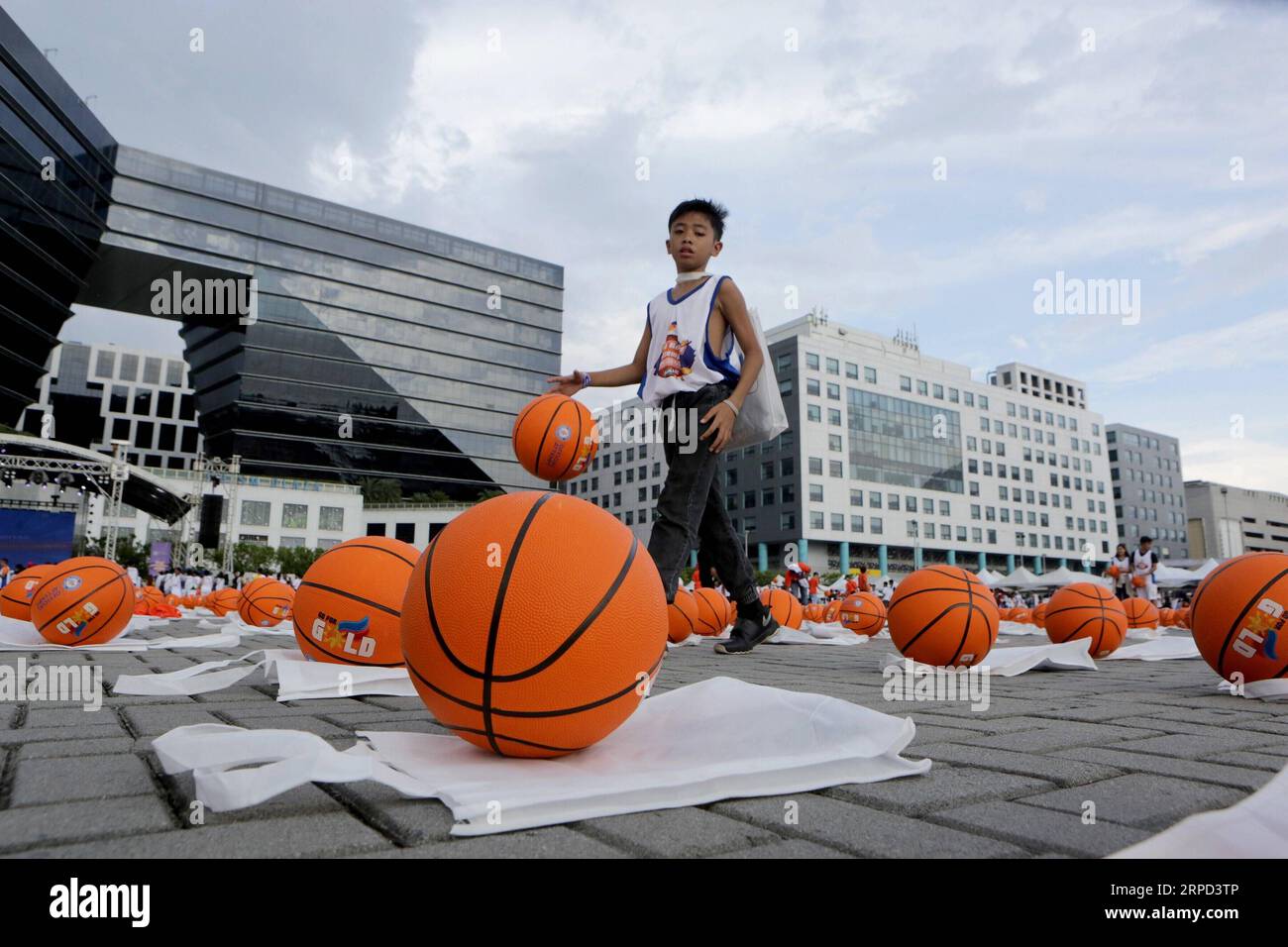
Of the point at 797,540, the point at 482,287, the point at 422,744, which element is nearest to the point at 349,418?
the point at 482,287

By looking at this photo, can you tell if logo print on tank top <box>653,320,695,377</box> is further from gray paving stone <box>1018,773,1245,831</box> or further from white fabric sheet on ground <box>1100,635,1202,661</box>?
white fabric sheet on ground <box>1100,635,1202,661</box>

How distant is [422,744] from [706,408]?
341 cm

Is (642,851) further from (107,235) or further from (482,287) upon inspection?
(482,287)

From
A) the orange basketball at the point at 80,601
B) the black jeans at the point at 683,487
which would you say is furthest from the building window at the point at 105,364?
the black jeans at the point at 683,487

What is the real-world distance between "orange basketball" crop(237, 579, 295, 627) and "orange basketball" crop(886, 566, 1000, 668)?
7847mm

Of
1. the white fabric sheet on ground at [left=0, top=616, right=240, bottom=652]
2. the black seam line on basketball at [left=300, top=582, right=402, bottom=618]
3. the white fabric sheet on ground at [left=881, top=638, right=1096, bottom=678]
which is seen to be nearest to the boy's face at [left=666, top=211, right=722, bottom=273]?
the black seam line on basketball at [left=300, top=582, right=402, bottom=618]

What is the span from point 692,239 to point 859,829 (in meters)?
4.20

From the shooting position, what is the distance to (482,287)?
283 feet

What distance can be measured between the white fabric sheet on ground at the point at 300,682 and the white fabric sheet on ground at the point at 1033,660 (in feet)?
11.7

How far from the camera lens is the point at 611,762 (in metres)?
2.43

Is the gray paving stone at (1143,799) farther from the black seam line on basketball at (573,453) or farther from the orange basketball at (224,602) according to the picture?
the orange basketball at (224,602)

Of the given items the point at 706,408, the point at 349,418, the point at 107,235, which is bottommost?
the point at 706,408

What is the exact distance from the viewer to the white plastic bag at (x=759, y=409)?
5.49 m

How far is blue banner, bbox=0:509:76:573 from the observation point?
1519 inches
